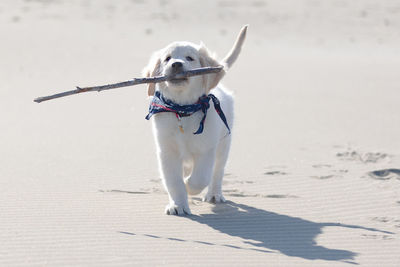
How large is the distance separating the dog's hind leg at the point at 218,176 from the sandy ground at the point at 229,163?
11 cm

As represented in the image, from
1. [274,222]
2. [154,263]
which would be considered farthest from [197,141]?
[154,263]

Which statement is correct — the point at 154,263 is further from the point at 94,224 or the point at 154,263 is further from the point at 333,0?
the point at 333,0

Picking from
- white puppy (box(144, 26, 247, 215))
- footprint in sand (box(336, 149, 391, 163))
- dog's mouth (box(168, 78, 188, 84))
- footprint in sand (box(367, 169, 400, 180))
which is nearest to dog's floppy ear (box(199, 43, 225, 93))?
white puppy (box(144, 26, 247, 215))

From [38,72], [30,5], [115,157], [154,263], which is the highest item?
[30,5]

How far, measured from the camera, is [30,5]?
23.1m

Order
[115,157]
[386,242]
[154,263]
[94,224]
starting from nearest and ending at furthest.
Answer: [154,263]
[386,242]
[94,224]
[115,157]

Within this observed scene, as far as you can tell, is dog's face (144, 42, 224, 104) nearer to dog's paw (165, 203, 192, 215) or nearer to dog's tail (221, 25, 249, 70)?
dog's tail (221, 25, 249, 70)

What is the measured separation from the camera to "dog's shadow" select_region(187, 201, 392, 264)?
203 inches

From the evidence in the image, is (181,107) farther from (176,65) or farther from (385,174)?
(385,174)

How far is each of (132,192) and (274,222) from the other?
4.76 ft

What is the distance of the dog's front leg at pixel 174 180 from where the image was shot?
5973mm

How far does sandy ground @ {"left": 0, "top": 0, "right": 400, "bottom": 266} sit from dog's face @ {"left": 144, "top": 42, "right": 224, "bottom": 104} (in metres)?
0.90

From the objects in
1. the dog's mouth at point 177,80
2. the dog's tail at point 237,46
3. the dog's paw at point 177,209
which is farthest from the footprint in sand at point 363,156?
the dog's mouth at point 177,80

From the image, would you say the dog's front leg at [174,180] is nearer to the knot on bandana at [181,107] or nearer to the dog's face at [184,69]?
the knot on bandana at [181,107]
